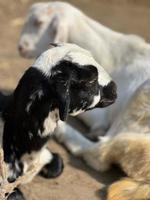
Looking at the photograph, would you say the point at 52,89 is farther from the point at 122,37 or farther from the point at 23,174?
the point at 122,37

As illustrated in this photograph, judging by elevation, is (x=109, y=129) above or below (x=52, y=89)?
below

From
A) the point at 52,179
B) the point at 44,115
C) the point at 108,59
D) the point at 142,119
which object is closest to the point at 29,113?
the point at 44,115

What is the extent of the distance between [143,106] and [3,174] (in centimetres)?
145

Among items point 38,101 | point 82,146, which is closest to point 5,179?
point 38,101

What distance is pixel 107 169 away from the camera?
17.0 feet

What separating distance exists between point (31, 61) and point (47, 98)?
9.41 feet

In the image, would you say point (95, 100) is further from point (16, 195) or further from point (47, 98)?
point (16, 195)

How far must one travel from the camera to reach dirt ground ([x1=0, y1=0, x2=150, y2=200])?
4.87 metres

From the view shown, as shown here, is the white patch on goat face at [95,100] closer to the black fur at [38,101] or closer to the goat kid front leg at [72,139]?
the black fur at [38,101]

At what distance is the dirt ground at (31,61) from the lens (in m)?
4.87

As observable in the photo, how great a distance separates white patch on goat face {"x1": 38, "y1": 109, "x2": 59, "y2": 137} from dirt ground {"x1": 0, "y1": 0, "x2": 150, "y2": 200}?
519 mm

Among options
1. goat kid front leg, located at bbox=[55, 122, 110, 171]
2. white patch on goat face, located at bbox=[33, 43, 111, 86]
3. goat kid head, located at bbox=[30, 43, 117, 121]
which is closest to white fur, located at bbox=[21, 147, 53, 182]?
goat kid front leg, located at bbox=[55, 122, 110, 171]

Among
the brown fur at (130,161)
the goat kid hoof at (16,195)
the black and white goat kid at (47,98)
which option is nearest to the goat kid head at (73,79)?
the black and white goat kid at (47,98)

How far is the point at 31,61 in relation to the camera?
284 inches
